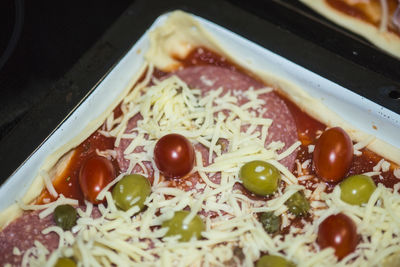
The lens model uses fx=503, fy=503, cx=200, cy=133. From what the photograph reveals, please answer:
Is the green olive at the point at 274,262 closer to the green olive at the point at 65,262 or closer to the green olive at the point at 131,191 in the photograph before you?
the green olive at the point at 131,191

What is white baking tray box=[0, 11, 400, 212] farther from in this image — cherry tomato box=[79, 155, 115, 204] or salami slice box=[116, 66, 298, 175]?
cherry tomato box=[79, 155, 115, 204]

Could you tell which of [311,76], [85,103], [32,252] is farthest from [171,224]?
[311,76]

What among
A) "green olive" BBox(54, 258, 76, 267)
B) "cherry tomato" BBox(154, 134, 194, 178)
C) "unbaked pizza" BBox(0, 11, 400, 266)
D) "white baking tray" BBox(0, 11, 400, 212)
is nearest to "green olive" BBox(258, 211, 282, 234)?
"unbaked pizza" BBox(0, 11, 400, 266)

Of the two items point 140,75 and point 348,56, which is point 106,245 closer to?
point 140,75

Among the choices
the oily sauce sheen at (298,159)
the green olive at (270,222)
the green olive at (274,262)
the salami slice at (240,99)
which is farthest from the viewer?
the salami slice at (240,99)


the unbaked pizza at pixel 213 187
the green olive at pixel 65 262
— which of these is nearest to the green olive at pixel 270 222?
the unbaked pizza at pixel 213 187

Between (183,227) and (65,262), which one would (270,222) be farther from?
(65,262)
